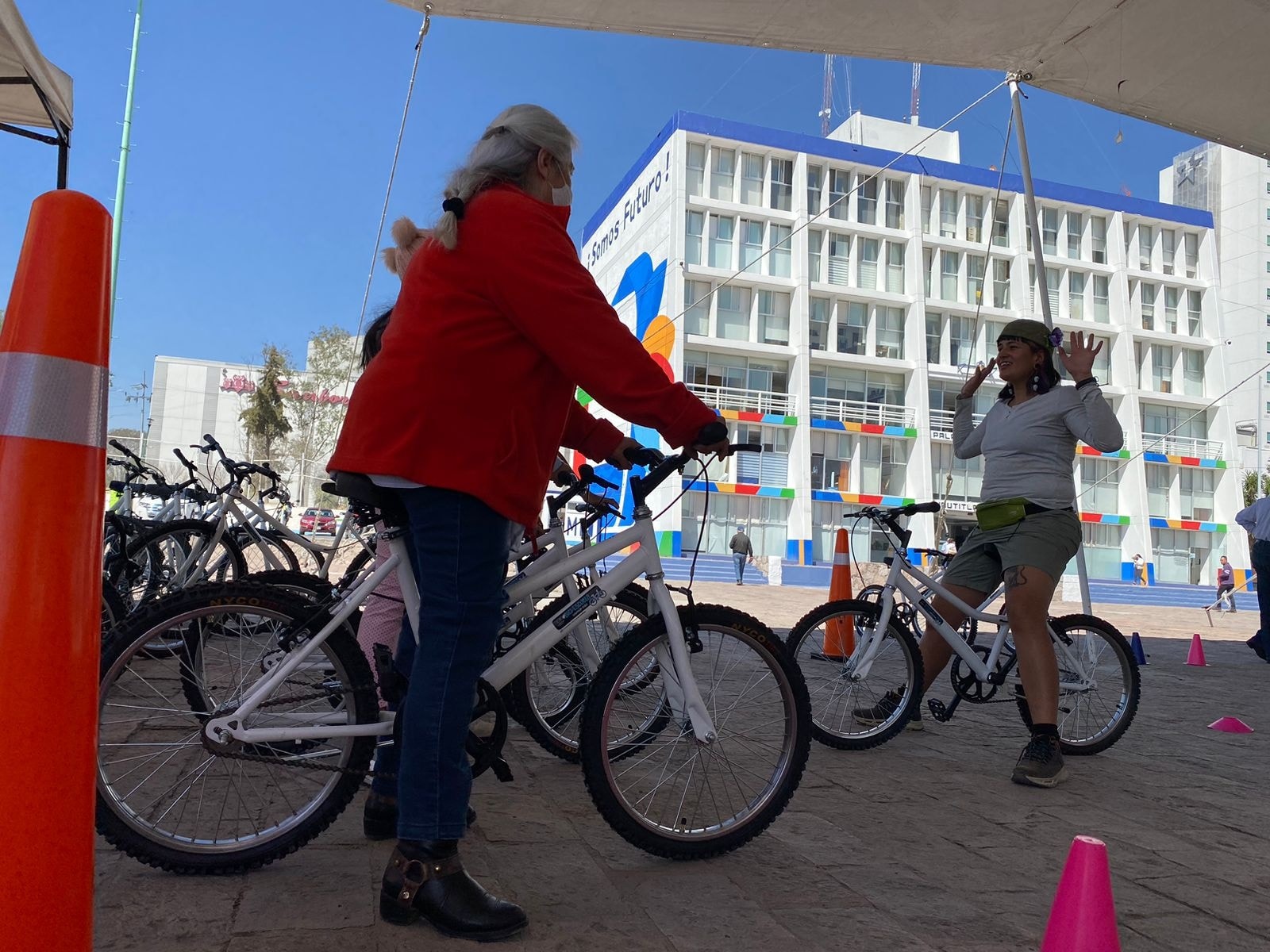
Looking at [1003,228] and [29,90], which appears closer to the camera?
[29,90]

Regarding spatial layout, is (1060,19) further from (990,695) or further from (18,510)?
(18,510)

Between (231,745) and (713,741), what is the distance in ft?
3.89

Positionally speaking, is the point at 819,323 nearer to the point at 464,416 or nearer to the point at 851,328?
the point at 851,328

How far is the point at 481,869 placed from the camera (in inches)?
86.8

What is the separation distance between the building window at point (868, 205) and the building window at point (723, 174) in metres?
5.60

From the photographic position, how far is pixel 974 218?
39875mm

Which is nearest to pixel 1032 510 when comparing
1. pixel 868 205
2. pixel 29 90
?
pixel 29 90

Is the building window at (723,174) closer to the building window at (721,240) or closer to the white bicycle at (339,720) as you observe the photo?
the building window at (721,240)

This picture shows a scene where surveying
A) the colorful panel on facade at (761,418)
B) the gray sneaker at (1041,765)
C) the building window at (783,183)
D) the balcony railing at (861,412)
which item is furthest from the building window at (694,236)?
the gray sneaker at (1041,765)

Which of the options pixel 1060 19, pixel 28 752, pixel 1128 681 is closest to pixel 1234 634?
pixel 1060 19

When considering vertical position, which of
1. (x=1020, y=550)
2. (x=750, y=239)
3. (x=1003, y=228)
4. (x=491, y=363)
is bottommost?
(x=1020, y=550)

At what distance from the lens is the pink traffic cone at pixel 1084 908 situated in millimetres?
1591

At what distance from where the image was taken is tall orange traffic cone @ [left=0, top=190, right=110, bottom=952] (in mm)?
1200

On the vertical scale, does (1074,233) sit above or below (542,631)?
above
